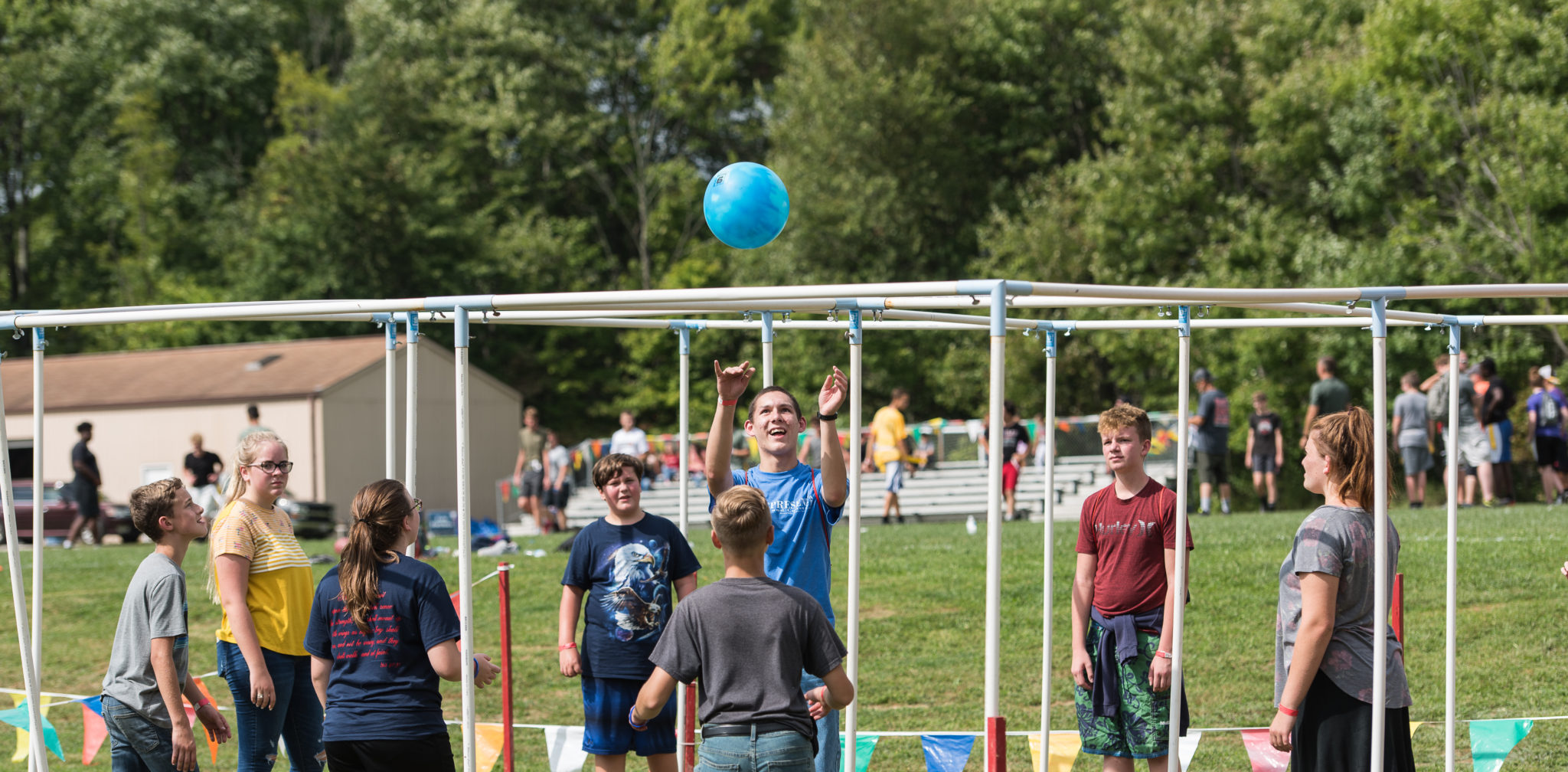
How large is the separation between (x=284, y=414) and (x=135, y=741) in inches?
898

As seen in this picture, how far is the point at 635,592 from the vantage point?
17.6 ft

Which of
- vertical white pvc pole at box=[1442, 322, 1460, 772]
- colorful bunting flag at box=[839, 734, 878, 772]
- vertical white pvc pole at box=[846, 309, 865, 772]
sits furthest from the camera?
colorful bunting flag at box=[839, 734, 878, 772]

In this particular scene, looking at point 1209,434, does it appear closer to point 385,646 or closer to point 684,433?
point 684,433

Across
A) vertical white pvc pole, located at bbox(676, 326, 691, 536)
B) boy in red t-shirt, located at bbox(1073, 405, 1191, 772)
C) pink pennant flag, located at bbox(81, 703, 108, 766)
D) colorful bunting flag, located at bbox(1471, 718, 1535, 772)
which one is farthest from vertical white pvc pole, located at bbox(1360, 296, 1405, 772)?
pink pennant flag, located at bbox(81, 703, 108, 766)

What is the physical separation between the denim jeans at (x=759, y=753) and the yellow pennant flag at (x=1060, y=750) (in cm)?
267

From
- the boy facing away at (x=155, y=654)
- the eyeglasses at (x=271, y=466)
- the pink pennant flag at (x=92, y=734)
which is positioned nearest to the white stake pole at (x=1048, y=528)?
the eyeglasses at (x=271, y=466)

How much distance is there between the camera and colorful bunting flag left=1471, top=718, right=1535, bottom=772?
254 inches

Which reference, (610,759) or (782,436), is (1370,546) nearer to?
(782,436)

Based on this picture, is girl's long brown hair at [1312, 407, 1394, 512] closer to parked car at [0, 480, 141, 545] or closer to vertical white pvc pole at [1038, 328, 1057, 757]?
vertical white pvc pole at [1038, 328, 1057, 757]

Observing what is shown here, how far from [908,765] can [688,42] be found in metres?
34.4

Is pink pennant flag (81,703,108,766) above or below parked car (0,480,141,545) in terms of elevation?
above

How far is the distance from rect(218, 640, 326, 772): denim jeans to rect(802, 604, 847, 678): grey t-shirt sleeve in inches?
88.6

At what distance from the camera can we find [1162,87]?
1170 inches

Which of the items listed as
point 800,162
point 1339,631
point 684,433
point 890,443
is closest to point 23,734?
point 684,433
